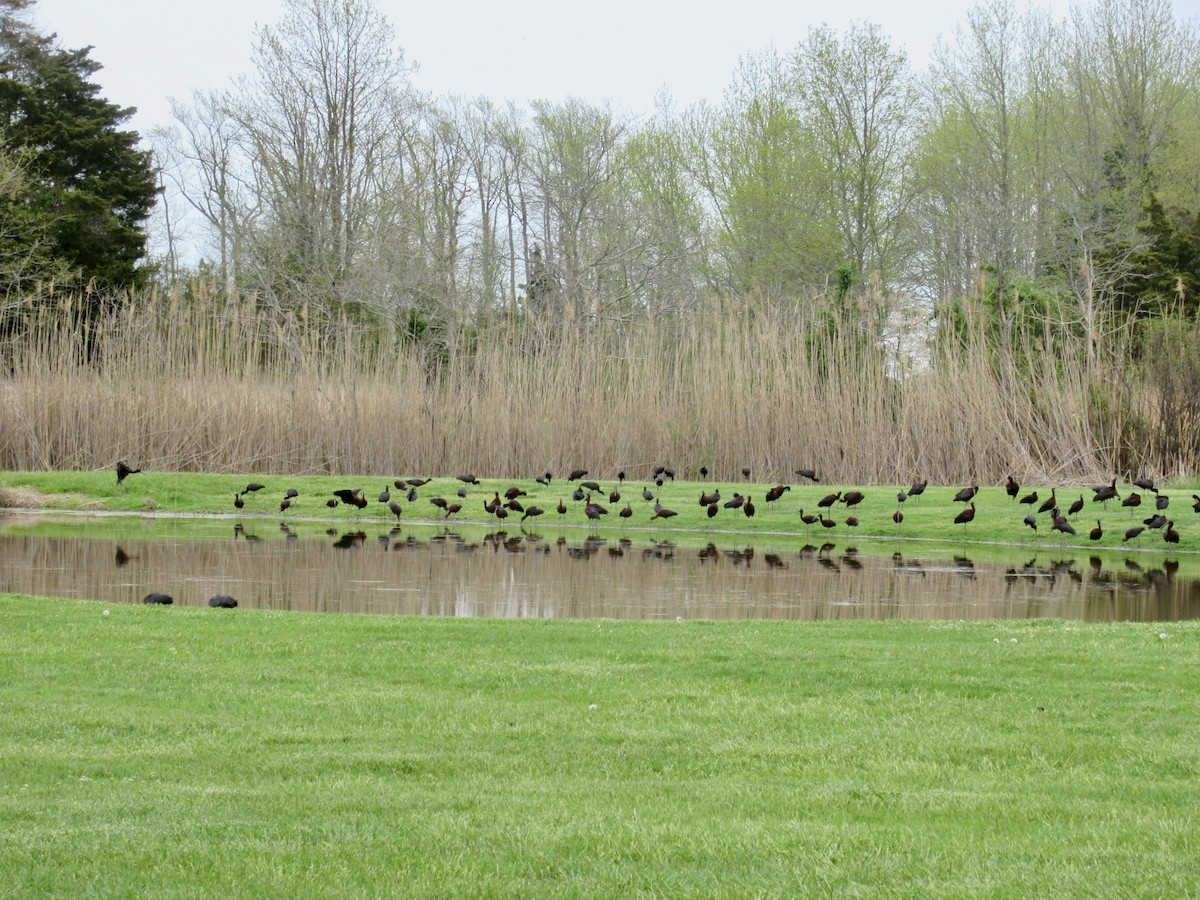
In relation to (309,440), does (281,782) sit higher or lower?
lower

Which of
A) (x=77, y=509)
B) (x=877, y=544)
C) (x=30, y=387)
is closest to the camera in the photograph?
(x=877, y=544)

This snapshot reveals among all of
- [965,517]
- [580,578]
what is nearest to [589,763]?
[580,578]

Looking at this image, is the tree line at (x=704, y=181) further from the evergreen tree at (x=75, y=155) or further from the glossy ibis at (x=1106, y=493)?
the glossy ibis at (x=1106, y=493)

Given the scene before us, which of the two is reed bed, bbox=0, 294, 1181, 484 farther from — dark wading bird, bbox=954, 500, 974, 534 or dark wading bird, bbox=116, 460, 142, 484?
dark wading bird, bbox=954, 500, 974, 534

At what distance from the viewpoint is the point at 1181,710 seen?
5.59 m

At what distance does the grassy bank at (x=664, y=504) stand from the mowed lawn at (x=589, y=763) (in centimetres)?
816

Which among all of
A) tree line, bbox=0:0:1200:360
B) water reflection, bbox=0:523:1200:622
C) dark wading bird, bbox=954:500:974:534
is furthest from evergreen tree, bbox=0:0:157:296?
dark wading bird, bbox=954:500:974:534

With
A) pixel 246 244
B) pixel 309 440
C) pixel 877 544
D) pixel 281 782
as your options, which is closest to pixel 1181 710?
pixel 281 782

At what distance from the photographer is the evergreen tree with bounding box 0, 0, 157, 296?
106 feet

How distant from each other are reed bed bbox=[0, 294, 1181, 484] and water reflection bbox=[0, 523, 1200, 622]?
207 inches

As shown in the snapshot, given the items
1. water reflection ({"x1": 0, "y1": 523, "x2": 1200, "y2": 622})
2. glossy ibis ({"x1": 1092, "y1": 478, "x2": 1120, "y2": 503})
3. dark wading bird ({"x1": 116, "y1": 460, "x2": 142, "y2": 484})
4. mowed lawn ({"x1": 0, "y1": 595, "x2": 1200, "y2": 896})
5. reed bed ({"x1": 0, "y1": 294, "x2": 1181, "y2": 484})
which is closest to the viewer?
mowed lawn ({"x1": 0, "y1": 595, "x2": 1200, "y2": 896})

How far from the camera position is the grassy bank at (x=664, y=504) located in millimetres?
15602

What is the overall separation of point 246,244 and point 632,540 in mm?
26935

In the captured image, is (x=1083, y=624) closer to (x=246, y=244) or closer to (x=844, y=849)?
(x=844, y=849)
